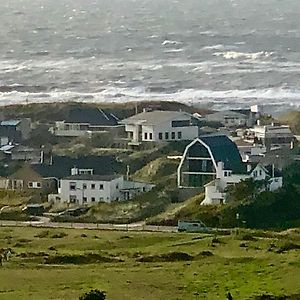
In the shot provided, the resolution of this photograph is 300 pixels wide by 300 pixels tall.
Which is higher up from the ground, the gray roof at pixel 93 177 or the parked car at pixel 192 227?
the gray roof at pixel 93 177

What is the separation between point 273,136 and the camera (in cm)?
5091

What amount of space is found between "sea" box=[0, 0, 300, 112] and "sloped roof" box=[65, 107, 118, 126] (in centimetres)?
1326

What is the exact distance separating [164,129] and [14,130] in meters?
7.47

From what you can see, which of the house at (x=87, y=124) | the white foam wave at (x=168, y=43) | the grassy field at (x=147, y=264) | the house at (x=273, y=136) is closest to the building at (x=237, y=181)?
the grassy field at (x=147, y=264)

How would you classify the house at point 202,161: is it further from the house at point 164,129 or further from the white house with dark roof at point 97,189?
the house at point 164,129

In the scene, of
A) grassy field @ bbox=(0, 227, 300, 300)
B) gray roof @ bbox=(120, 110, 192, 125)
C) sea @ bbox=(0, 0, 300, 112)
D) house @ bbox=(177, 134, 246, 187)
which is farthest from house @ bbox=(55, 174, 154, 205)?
sea @ bbox=(0, 0, 300, 112)

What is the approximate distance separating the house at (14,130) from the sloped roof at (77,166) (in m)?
6.12

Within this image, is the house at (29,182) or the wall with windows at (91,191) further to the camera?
the house at (29,182)

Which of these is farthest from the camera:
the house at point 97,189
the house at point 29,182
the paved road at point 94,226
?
the house at point 29,182

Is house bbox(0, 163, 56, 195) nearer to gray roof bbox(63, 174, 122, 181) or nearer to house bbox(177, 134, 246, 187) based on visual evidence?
gray roof bbox(63, 174, 122, 181)

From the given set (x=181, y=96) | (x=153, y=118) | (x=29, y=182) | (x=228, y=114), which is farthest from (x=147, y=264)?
(x=181, y=96)

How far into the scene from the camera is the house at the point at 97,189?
4322 centimetres

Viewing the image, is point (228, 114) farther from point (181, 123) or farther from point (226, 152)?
point (226, 152)

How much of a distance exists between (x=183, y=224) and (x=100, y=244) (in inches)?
154
